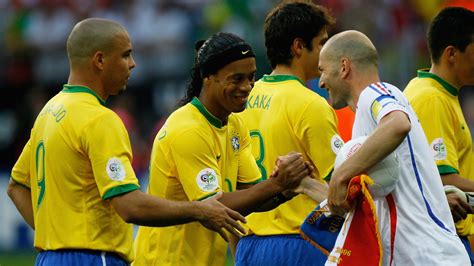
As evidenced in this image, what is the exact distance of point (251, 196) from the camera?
6.39 metres

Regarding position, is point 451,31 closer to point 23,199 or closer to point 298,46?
point 298,46

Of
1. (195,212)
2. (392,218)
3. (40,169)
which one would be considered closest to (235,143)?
(195,212)

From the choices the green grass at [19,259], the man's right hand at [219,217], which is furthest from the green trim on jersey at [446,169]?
the green grass at [19,259]

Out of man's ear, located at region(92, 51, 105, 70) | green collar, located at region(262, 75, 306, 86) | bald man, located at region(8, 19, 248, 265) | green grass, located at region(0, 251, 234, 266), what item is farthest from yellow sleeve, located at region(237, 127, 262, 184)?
green grass, located at region(0, 251, 234, 266)

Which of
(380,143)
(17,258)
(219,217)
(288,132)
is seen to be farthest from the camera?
(17,258)

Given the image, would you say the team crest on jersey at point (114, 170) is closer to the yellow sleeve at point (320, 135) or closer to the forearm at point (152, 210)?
the forearm at point (152, 210)

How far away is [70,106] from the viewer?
20.3 ft

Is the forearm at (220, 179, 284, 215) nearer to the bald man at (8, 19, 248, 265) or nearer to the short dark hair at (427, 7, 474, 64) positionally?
the bald man at (8, 19, 248, 265)

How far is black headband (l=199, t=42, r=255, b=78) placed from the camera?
6598 millimetres

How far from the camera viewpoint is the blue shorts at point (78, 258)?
6.18 m

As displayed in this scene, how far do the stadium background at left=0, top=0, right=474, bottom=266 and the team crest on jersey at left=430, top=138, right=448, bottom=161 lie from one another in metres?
9.20

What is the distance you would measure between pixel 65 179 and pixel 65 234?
1.04 feet

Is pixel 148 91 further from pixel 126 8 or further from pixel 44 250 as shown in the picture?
pixel 44 250

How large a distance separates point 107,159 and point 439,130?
2.51 m
